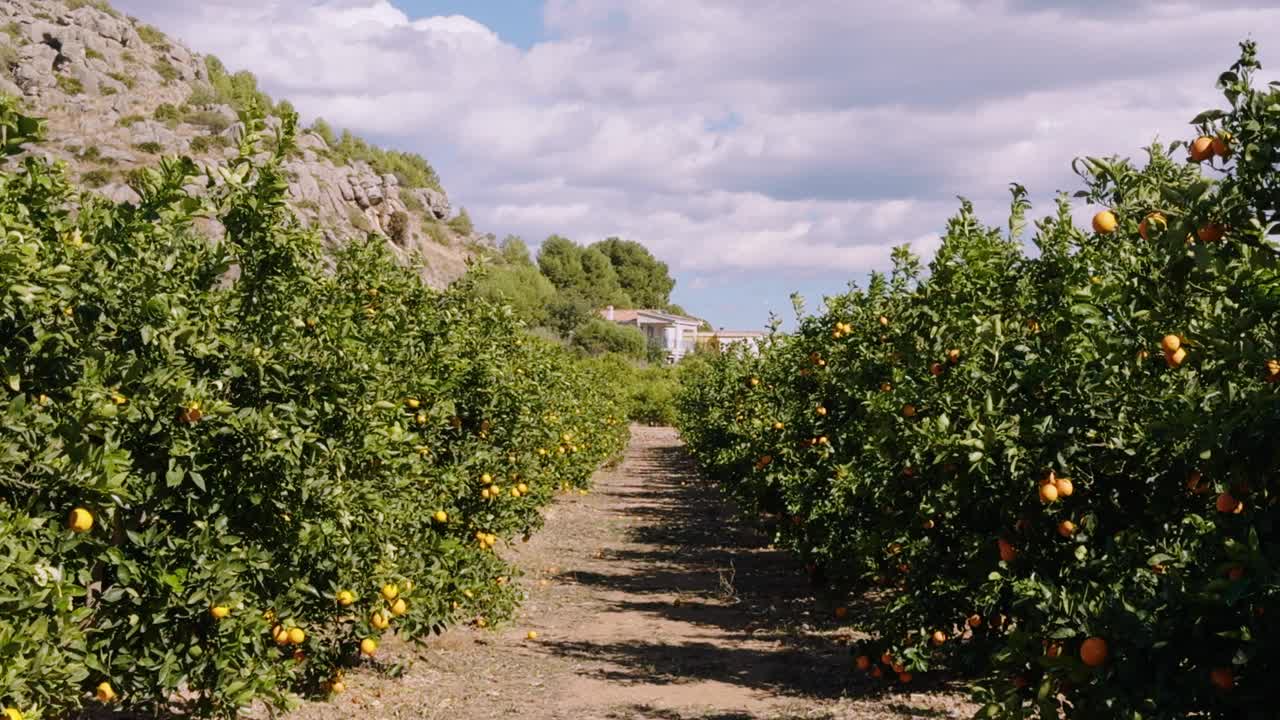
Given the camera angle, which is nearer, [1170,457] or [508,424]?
[1170,457]

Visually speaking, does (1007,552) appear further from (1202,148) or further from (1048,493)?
(1202,148)

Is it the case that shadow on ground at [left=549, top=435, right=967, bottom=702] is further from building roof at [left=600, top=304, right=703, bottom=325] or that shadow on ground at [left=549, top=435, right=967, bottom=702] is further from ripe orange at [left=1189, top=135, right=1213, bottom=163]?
building roof at [left=600, top=304, right=703, bottom=325]

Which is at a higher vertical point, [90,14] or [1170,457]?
[90,14]

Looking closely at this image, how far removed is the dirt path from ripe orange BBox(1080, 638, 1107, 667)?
4815 mm

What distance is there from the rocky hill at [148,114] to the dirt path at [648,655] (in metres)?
35.8

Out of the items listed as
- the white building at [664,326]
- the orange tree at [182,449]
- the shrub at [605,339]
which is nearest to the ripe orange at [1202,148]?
the orange tree at [182,449]

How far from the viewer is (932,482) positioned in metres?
6.70

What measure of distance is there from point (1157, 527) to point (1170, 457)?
30 centimetres

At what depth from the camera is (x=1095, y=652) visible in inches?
Result: 122

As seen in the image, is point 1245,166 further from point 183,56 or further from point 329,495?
point 183,56

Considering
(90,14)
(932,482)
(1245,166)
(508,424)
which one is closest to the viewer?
(1245,166)

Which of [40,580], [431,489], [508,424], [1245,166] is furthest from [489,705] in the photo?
[1245,166]

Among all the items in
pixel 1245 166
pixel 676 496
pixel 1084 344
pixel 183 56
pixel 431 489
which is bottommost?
pixel 676 496

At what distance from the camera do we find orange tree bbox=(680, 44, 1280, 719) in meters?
2.98
